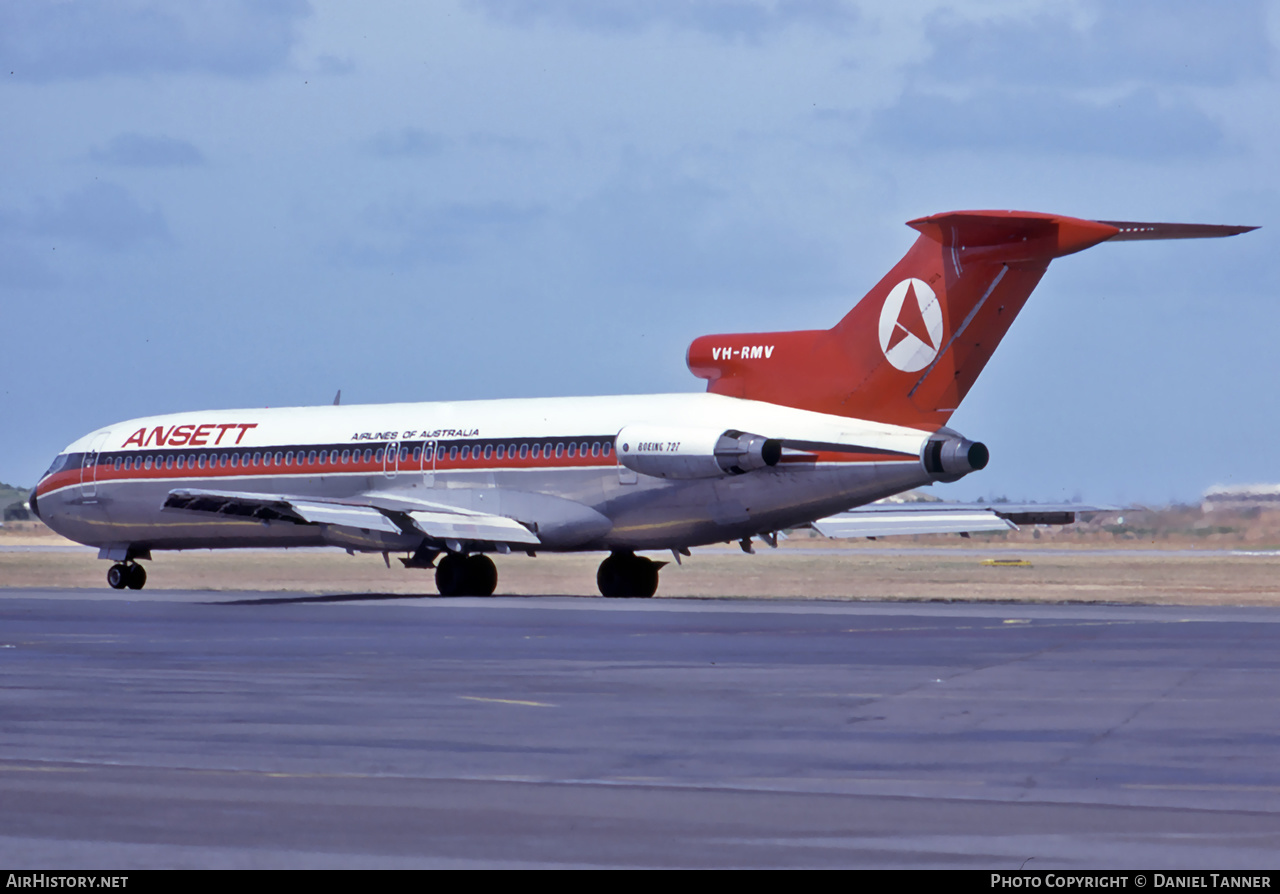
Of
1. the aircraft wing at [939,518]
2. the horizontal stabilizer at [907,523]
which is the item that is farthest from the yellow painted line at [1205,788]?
the aircraft wing at [939,518]

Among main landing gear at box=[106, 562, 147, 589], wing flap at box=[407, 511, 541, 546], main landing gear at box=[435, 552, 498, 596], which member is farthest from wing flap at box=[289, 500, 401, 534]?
main landing gear at box=[106, 562, 147, 589]

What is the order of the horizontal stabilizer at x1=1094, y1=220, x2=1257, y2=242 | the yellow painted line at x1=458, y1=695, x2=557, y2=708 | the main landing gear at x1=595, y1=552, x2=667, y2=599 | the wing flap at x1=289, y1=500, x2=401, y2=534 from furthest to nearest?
1. the main landing gear at x1=595, y1=552, x2=667, y2=599
2. the wing flap at x1=289, y1=500, x2=401, y2=534
3. the horizontal stabilizer at x1=1094, y1=220, x2=1257, y2=242
4. the yellow painted line at x1=458, y1=695, x2=557, y2=708

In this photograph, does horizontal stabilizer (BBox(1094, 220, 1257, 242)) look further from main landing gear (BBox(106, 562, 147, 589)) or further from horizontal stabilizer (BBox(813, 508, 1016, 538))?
main landing gear (BBox(106, 562, 147, 589))

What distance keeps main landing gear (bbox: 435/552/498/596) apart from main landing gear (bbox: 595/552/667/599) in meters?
2.48

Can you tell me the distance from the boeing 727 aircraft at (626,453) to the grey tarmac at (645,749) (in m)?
8.43

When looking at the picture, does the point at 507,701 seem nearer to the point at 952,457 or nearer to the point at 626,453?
the point at 952,457

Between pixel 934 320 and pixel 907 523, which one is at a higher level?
pixel 934 320

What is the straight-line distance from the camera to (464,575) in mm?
38906

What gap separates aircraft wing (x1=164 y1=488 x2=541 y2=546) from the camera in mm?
35969

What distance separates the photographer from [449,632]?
26297 millimetres

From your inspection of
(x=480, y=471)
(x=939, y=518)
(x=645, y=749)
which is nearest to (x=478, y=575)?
(x=480, y=471)

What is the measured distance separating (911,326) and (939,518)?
5.68 m
